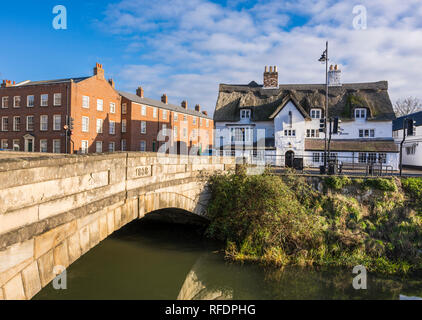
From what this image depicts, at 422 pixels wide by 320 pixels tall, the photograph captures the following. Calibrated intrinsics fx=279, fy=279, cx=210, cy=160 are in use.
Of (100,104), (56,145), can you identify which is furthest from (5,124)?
(100,104)

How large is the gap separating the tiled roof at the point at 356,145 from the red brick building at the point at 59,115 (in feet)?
79.4

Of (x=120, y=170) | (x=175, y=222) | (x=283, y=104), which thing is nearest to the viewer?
(x=120, y=170)

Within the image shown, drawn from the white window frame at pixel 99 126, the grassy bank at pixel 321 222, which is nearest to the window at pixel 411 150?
the grassy bank at pixel 321 222

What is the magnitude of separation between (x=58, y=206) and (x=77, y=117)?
97.0 feet

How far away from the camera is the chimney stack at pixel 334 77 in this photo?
30.9 metres

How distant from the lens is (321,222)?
1312cm

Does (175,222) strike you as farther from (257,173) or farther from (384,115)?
→ (384,115)

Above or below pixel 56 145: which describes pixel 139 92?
above

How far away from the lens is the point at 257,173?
1407 cm

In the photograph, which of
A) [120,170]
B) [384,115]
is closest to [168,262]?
[120,170]

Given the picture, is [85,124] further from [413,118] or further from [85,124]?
[413,118]

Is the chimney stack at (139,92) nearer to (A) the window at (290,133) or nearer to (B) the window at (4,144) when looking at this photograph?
(B) the window at (4,144)

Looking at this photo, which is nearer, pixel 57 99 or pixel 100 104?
pixel 57 99
